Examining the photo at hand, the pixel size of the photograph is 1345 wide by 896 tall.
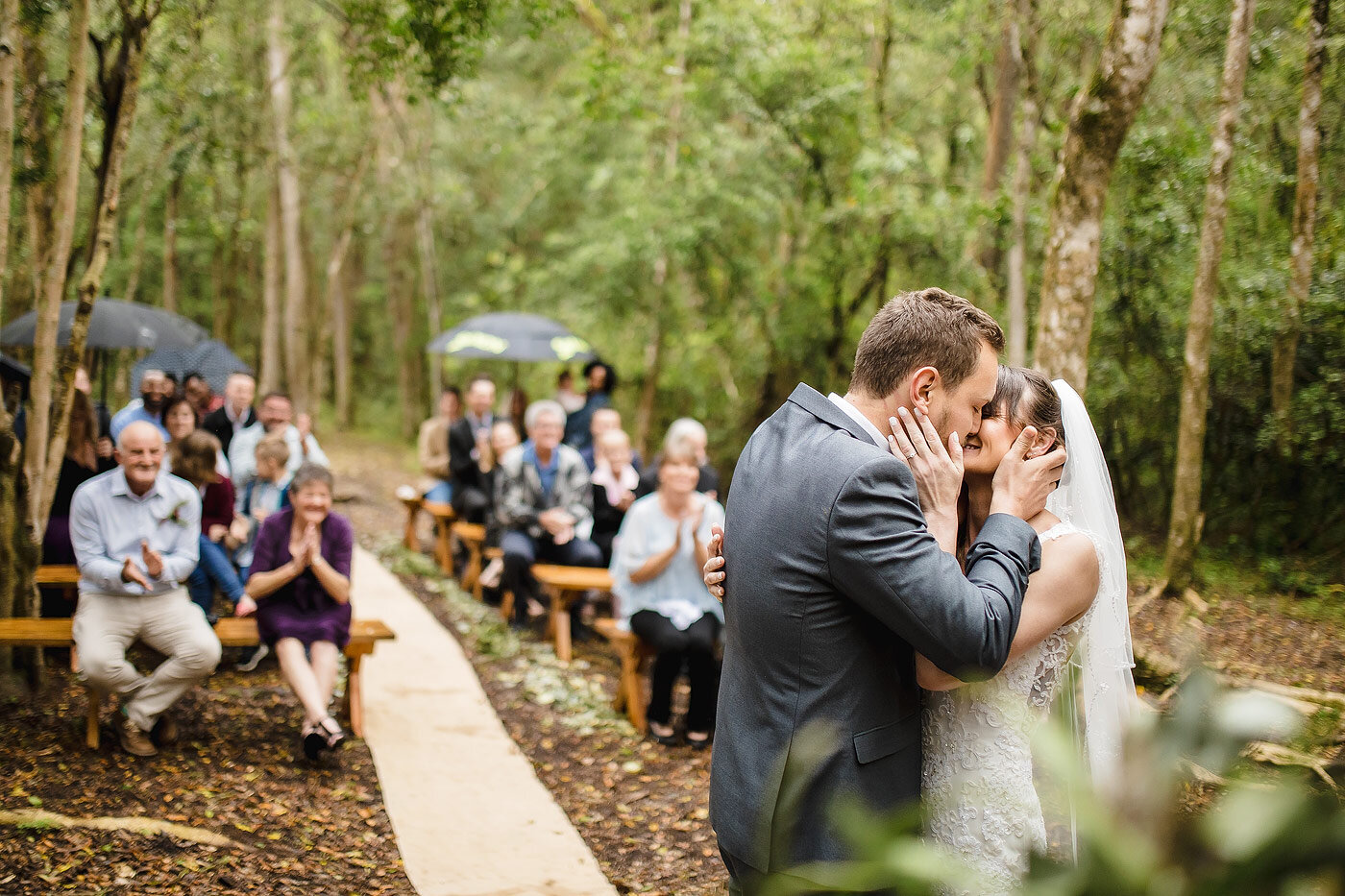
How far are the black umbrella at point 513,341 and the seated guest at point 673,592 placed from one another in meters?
5.28

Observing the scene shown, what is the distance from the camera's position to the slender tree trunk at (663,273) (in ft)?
42.8

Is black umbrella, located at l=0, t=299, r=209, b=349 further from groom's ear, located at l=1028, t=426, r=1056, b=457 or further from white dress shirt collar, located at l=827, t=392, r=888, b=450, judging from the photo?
groom's ear, located at l=1028, t=426, r=1056, b=457

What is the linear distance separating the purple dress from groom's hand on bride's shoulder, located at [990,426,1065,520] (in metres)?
4.29

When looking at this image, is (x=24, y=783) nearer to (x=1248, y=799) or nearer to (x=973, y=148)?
(x=1248, y=799)

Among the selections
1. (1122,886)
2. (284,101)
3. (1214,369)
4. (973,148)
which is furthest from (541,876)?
(284,101)

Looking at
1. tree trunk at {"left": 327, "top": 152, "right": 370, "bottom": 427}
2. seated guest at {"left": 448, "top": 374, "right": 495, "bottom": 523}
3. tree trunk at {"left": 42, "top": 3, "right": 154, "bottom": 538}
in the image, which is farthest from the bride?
tree trunk at {"left": 327, "top": 152, "right": 370, "bottom": 427}

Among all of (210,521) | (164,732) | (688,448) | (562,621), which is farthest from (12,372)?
(688,448)

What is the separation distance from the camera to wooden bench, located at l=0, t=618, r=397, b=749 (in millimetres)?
5035

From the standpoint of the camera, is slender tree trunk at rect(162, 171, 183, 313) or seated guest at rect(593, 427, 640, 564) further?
slender tree trunk at rect(162, 171, 183, 313)

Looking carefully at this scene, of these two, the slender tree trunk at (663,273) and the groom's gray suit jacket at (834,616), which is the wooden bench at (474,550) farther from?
the groom's gray suit jacket at (834,616)

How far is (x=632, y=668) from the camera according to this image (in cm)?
649

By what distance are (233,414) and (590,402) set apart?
11.9 ft

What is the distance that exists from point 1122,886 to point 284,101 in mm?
17405

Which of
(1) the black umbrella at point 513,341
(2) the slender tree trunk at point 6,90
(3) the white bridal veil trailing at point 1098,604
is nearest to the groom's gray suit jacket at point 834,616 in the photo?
(3) the white bridal veil trailing at point 1098,604
